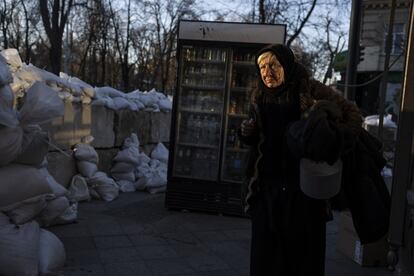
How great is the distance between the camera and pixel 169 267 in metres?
4.82

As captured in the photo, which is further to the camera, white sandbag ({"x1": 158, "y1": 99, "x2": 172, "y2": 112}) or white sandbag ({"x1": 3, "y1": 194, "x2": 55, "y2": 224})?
white sandbag ({"x1": 158, "y1": 99, "x2": 172, "y2": 112})

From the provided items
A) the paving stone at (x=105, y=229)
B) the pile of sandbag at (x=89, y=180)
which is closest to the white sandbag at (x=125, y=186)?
the pile of sandbag at (x=89, y=180)

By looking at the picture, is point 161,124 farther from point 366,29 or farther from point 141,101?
point 366,29

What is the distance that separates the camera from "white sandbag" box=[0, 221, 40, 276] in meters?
3.84

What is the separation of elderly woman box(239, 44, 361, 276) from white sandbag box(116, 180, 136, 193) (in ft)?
19.2

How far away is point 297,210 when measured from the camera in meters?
3.00

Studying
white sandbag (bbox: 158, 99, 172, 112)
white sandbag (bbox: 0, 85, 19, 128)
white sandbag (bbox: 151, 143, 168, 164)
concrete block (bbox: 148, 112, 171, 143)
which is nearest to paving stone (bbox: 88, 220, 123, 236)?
white sandbag (bbox: 0, 85, 19, 128)

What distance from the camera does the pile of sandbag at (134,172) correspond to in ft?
29.2

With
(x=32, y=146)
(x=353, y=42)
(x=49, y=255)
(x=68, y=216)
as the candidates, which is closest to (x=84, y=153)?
(x=68, y=216)

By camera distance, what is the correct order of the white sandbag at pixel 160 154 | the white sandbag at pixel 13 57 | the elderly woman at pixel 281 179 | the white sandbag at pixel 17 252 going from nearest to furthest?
the elderly woman at pixel 281 179 → the white sandbag at pixel 17 252 → the white sandbag at pixel 13 57 → the white sandbag at pixel 160 154

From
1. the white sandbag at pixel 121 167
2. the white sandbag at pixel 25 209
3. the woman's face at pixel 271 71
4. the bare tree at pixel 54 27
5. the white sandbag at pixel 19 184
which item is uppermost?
the bare tree at pixel 54 27

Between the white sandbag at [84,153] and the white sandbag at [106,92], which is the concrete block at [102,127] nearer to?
the white sandbag at [106,92]

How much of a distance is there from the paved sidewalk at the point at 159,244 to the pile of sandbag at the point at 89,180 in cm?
34

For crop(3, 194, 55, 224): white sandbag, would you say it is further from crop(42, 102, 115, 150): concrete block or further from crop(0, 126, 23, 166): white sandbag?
crop(42, 102, 115, 150): concrete block
